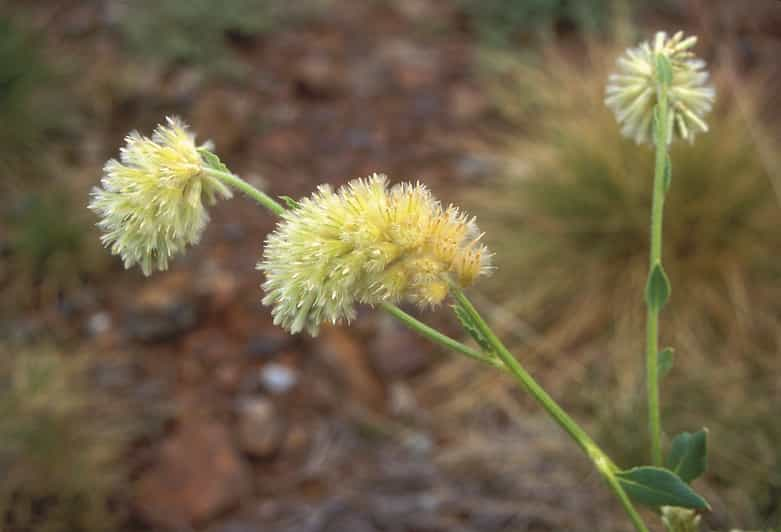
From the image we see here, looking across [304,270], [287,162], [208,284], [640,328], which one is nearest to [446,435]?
[640,328]

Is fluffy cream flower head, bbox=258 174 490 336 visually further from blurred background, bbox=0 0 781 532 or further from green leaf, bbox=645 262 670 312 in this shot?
blurred background, bbox=0 0 781 532

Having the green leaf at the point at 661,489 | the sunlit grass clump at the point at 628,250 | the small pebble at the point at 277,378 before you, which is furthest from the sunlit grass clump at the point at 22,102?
the green leaf at the point at 661,489

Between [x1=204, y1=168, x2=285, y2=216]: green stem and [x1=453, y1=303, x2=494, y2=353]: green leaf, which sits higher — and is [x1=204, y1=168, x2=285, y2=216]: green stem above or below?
above

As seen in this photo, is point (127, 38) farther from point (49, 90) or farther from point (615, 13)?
point (615, 13)

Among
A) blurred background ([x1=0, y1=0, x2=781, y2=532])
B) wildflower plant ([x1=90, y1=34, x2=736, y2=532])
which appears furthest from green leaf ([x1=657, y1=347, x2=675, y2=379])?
blurred background ([x1=0, y1=0, x2=781, y2=532])

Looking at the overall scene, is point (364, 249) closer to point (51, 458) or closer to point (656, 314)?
point (656, 314)

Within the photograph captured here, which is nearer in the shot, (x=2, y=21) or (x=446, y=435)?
(x=446, y=435)

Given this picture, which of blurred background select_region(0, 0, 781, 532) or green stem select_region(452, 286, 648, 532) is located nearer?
green stem select_region(452, 286, 648, 532)
